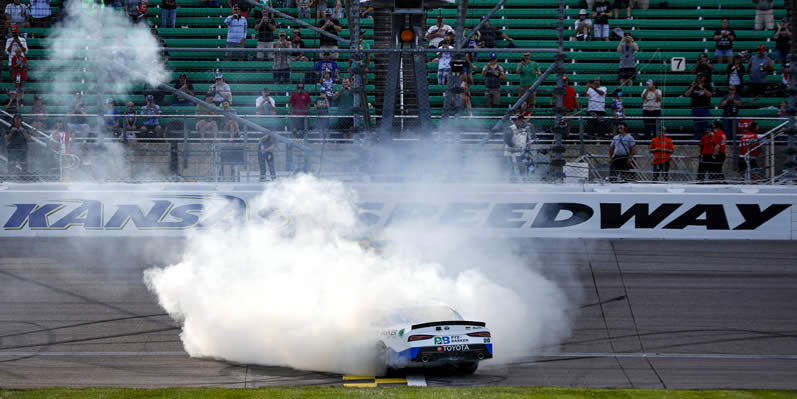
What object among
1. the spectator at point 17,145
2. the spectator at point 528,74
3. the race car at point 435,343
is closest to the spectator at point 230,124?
the spectator at point 17,145

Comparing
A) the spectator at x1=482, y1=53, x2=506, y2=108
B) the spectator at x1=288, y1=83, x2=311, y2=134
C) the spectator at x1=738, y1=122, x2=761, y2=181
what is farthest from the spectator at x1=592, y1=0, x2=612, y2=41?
the spectator at x1=288, y1=83, x2=311, y2=134

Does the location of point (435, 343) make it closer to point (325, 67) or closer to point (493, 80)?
point (325, 67)

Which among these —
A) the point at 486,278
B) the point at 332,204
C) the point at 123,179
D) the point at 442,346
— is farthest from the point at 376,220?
the point at 442,346

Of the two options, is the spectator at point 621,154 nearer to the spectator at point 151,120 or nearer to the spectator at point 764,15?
the spectator at point 151,120

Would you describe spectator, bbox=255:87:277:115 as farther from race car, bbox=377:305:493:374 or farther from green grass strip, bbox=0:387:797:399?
green grass strip, bbox=0:387:797:399

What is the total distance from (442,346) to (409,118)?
5022 millimetres

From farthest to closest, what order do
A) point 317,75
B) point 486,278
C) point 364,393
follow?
point 317,75 < point 486,278 < point 364,393

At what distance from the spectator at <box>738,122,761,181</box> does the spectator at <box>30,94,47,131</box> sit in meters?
10.3

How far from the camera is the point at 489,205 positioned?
46.5ft

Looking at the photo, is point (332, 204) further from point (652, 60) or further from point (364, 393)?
point (652, 60)

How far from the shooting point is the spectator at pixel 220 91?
1398 cm

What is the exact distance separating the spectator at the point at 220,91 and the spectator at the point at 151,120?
0.83 m

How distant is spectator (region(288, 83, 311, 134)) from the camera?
44.6 ft

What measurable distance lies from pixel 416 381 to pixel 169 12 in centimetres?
1271
